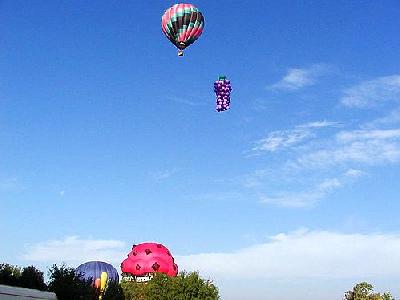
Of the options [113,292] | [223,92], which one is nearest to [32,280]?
[113,292]

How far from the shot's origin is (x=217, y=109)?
161 ft

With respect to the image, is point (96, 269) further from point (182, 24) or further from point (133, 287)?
point (182, 24)

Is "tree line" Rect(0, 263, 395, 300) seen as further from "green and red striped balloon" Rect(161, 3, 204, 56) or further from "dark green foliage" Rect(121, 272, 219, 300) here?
"green and red striped balloon" Rect(161, 3, 204, 56)

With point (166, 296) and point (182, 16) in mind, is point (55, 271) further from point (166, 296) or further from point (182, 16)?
point (182, 16)

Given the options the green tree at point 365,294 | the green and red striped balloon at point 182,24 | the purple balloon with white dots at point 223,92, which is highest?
the green and red striped balloon at point 182,24

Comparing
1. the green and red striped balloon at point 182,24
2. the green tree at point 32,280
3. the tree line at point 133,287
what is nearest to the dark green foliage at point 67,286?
the tree line at point 133,287

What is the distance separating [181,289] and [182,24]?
3584 centimetres

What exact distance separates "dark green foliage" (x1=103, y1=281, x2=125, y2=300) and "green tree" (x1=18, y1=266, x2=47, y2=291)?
29.1 ft

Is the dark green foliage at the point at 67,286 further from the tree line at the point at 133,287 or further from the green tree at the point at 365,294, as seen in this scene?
the green tree at the point at 365,294

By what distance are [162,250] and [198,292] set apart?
18393mm

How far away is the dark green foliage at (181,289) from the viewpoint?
240 feet

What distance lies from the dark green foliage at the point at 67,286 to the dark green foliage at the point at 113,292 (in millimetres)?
5762

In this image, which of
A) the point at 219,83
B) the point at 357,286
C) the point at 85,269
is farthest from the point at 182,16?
the point at 85,269

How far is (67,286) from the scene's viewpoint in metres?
61.2
